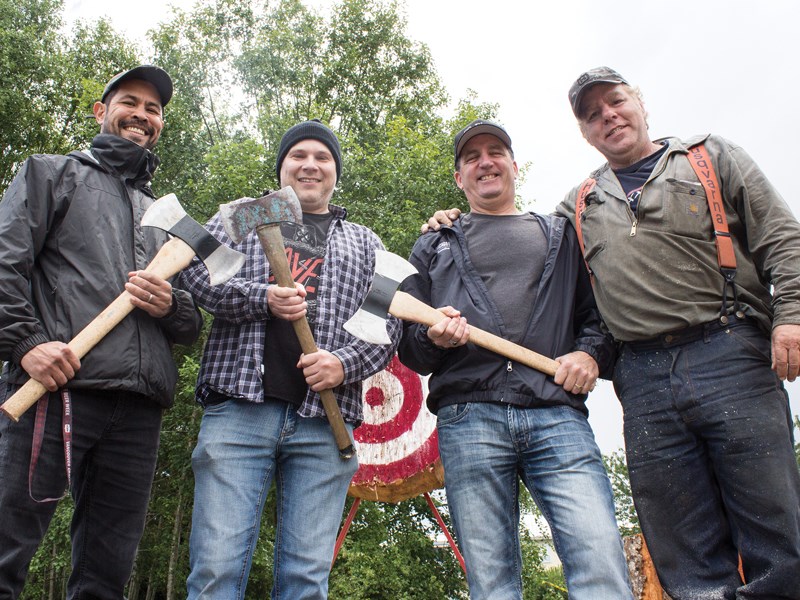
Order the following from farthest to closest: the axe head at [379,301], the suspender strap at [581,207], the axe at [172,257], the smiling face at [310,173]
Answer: the smiling face at [310,173]
the suspender strap at [581,207]
the axe head at [379,301]
the axe at [172,257]

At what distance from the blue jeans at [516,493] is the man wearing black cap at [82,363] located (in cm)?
130

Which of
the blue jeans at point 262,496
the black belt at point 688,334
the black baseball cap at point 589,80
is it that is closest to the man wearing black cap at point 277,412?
the blue jeans at point 262,496

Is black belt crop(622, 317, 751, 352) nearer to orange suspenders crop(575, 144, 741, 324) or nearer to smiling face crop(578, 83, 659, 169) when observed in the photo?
orange suspenders crop(575, 144, 741, 324)

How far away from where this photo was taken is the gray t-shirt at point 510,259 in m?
2.84

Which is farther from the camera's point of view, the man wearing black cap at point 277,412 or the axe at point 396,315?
the axe at point 396,315

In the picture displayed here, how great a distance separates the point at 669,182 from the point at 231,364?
2038 mm

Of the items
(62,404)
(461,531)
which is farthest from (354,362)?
(62,404)

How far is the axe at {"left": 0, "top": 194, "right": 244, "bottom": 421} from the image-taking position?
2537 mm

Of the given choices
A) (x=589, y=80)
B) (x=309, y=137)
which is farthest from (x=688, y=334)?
(x=309, y=137)

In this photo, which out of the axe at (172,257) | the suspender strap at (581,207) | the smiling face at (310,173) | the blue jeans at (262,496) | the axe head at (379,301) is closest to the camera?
the blue jeans at (262,496)

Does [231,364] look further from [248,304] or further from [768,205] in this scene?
[768,205]

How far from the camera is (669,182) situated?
2781 millimetres

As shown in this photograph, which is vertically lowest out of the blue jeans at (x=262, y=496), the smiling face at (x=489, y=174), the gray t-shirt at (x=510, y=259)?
the blue jeans at (x=262, y=496)

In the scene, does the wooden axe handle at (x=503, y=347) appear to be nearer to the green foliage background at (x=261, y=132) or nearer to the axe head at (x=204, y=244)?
the axe head at (x=204, y=244)
